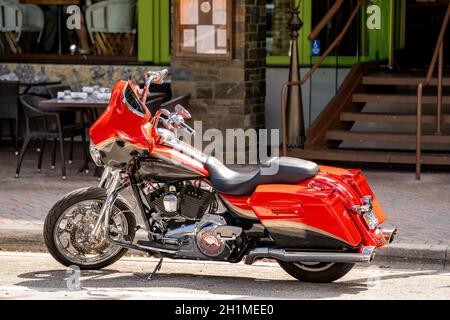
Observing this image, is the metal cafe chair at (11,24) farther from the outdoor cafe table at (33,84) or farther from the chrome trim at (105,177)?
the chrome trim at (105,177)

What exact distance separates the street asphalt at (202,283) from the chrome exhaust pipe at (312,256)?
8.9 inches

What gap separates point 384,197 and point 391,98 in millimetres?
2681

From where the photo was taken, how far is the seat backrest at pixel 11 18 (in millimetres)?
16625

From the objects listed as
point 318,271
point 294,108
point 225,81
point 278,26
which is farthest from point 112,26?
point 318,271

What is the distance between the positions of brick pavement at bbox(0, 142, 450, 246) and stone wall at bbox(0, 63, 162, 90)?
7.17ft

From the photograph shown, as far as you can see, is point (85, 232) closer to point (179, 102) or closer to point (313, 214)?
point (313, 214)

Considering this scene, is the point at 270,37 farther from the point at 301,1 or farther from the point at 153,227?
the point at 153,227

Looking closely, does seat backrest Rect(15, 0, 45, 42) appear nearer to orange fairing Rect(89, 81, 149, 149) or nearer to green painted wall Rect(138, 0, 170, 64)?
green painted wall Rect(138, 0, 170, 64)

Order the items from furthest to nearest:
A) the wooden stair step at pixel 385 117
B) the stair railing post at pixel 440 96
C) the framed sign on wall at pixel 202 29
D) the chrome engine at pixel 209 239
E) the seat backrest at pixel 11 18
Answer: the seat backrest at pixel 11 18 → the framed sign on wall at pixel 202 29 → the wooden stair step at pixel 385 117 → the stair railing post at pixel 440 96 → the chrome engine at pixel 209 239

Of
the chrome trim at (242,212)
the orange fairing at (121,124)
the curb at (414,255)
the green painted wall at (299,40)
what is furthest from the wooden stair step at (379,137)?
the orange fairing at (121,124)

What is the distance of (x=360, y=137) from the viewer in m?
13.6

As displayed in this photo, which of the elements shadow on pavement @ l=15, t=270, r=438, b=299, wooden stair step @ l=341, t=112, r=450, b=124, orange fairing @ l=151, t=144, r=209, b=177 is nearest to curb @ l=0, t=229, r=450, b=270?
shadow on pavement @ l=15, t=270, r=438, b=299

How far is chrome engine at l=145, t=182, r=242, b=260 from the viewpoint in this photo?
794 cm
